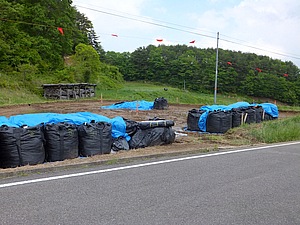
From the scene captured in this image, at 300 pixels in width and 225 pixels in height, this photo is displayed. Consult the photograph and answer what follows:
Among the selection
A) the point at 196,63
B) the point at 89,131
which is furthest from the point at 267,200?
the point at 196,63

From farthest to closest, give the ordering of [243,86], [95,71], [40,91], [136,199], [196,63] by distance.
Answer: [196,63], [243,86], [95,71], [40,91], [136,199]

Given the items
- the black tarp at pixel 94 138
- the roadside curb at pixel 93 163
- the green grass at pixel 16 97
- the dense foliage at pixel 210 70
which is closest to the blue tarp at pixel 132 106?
the green grass at pixel 16 97

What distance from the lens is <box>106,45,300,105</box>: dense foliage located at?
6944cm

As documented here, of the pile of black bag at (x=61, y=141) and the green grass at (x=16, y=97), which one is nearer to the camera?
the pile of black bag at (x=61, y=141)

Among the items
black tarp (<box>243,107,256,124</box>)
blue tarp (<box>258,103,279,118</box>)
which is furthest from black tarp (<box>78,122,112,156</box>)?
blue tarp (<box>258,103,279,118</box>)

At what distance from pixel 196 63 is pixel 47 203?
8497cm

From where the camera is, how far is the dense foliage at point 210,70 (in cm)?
6944

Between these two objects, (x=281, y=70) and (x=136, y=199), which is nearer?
(x=136, y=199)

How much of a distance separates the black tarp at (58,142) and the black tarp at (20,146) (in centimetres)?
23

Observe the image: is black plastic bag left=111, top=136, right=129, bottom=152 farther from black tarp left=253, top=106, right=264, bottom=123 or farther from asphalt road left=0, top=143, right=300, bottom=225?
black tarp left=253, top=106, right=264, bottom=123

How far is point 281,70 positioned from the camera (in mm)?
69750

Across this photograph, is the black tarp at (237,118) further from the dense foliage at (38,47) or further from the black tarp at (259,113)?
the dense foliage at (38,47)

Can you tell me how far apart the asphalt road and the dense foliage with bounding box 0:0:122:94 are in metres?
25.7

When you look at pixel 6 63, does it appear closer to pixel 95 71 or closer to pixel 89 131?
pixel 95 71
